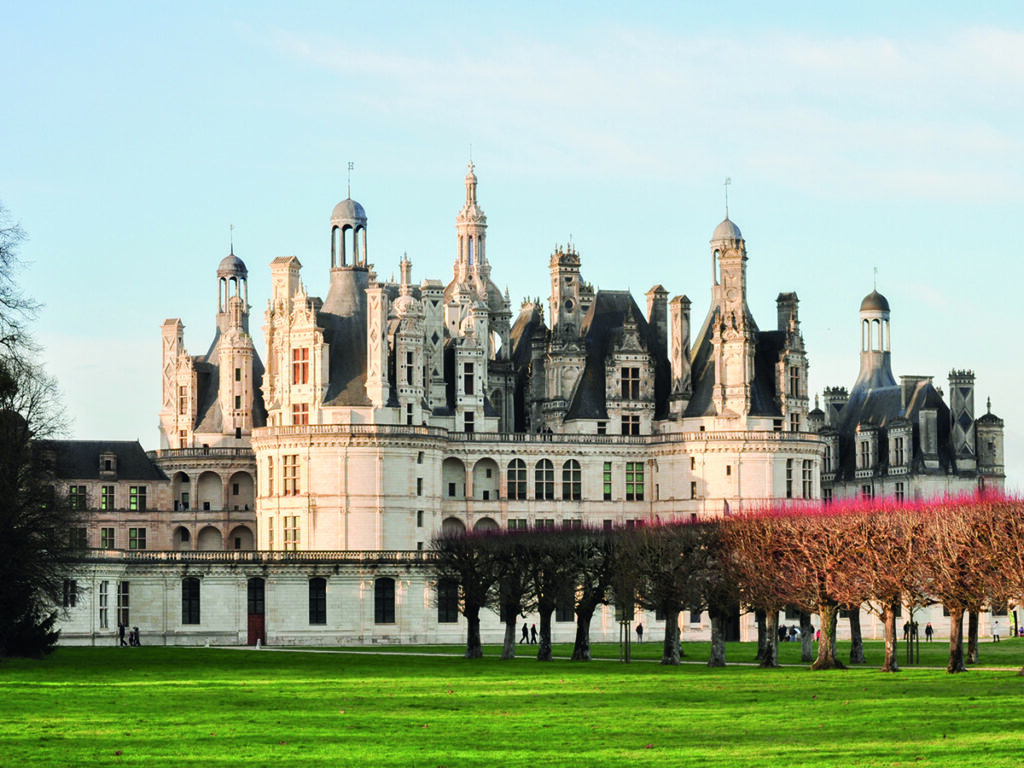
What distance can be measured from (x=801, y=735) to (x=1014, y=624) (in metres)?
71.1

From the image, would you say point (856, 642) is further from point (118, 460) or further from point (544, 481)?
point (118, 460)

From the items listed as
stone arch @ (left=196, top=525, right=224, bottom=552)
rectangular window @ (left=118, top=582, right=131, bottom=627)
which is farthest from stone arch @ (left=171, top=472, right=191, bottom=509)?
rectangular window @ (left=118, top=582, right=131, bottom=627)

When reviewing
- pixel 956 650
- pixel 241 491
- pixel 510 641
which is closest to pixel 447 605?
pixel 241 491

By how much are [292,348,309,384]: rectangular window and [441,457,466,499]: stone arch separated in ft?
29.9

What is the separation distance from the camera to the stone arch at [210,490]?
358 feet

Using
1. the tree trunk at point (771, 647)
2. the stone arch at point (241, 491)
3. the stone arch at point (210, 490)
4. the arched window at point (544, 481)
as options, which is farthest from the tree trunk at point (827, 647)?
the stone arch at point (210, 490)

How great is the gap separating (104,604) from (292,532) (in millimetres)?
10908

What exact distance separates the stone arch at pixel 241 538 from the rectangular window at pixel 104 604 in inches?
775

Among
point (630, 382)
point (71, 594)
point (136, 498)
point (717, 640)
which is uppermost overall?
point (630, 382)

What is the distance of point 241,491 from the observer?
10938cm

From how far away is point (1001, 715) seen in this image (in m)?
41.7

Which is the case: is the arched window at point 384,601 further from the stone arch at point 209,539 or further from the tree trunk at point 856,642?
the tree trunk at point 856,642

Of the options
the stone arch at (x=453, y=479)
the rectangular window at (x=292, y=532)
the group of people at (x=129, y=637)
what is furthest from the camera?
the stone arch at (x=453, y=479)

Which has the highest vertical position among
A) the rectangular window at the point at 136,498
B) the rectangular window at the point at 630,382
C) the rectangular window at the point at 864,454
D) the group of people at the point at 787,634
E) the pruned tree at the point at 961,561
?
the rectangular window at the point at 630,382
